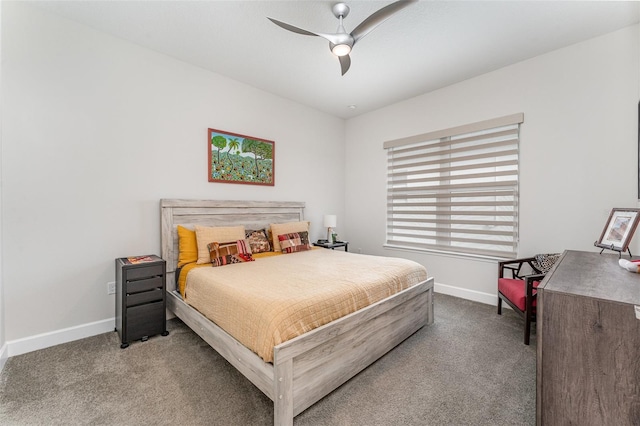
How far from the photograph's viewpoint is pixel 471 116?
3.60 meters

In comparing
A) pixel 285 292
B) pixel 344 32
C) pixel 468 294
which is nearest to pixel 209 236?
pixel 285 292

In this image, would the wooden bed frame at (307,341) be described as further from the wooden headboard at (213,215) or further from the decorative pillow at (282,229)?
the decorative pillow at (282,229)

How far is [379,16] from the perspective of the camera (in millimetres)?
1979

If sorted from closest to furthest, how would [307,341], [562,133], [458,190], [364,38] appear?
[307,341] → [364,38] → [562,133] → [458,190]

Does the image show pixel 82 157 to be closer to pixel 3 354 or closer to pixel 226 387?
pixel 3 354

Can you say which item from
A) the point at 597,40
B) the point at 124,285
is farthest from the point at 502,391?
the point at 597,40

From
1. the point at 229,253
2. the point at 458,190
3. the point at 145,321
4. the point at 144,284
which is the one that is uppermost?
the point at 458,190

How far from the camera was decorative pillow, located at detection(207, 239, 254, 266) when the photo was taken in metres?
2.87

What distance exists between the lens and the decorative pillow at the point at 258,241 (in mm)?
3471

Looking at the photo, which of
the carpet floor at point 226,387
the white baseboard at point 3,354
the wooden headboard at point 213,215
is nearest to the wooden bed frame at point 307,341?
the wooden headboard at point 213,215

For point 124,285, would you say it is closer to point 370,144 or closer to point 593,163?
point 370,144

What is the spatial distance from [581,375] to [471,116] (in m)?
3.27

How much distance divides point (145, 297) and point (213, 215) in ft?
3.88

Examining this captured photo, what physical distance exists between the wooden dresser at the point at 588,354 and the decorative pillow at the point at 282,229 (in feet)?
9.52
